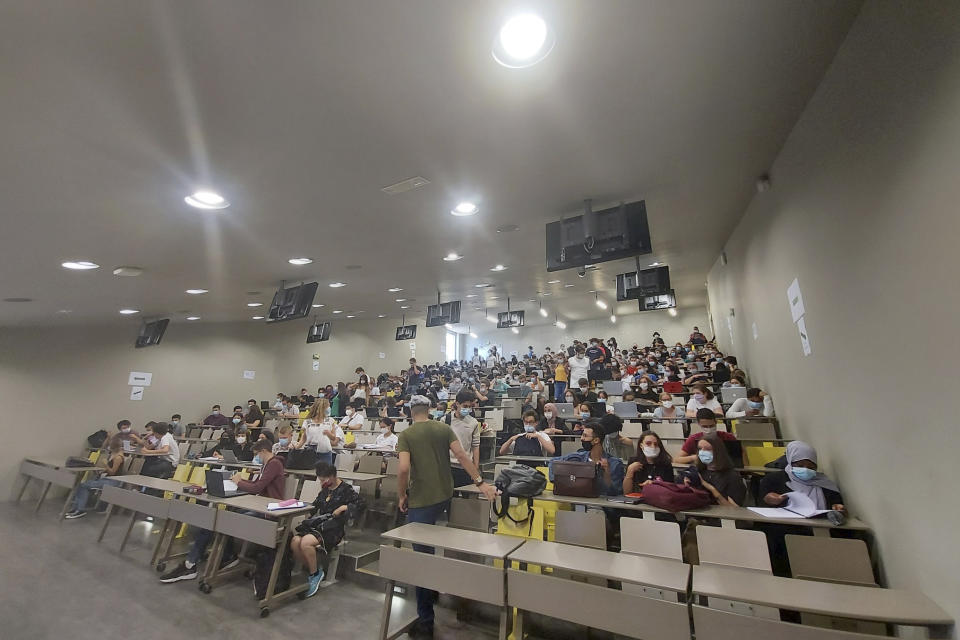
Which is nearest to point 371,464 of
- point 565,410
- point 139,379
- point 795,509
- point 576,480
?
point 576,480

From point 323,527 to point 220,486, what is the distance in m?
1.54

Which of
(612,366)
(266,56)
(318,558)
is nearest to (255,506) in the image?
(318,558)

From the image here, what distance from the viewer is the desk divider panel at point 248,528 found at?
159 inches

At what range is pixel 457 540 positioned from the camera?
10.7 feet

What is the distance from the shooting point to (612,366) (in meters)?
11.1

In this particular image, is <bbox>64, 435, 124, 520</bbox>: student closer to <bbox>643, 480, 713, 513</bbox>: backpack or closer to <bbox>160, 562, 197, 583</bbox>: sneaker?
<bbox>160, 562, 197, 583</bbox>: sneaker

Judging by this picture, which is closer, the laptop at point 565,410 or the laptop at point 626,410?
the laptop at point 626,410

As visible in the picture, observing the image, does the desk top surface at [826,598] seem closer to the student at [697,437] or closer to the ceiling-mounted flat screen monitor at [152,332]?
the student at [697,437]

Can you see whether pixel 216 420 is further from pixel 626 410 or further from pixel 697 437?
pixel 697 437

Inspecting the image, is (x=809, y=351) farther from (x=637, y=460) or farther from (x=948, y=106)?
(x=948, y=106)

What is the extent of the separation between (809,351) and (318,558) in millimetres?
5399

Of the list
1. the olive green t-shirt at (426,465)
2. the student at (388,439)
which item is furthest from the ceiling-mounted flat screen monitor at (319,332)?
the olive green t-shirt at (426,465)

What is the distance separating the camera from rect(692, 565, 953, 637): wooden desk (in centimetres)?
209

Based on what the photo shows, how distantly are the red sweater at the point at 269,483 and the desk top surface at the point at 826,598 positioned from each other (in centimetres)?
449
